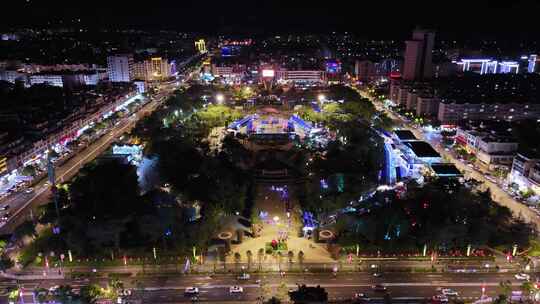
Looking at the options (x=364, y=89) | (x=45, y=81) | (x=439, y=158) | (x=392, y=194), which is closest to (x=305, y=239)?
(x=392, y=194)

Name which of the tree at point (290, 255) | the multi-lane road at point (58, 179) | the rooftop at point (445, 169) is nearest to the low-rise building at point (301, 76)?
the multi-lane road at point (58, 179)

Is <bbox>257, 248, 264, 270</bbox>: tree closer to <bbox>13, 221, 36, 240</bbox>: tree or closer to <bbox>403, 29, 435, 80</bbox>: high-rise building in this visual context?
<bbox>13, 221, 36, 240</bbox>: tree

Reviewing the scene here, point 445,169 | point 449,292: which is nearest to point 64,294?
point 449,292

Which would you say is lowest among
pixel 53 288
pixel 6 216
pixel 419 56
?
pixel 53 288

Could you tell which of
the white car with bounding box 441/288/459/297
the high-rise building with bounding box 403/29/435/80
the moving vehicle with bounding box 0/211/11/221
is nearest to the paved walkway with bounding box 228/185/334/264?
the white car with bounding box 441/288/459/297

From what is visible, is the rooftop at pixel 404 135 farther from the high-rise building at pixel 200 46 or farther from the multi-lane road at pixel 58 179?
the high-rise building at pixel 200 46

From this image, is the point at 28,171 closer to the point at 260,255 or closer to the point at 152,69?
the point at 260,255
